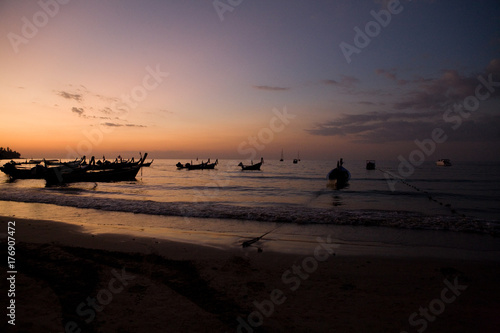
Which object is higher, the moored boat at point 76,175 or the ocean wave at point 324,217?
the moored boat at point 76,175

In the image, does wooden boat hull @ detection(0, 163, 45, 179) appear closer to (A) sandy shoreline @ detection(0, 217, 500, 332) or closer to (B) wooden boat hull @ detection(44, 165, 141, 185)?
Answer: (B) wooden boat hull @ detection(44, 165, 141, 185)

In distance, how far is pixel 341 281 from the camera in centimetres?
620

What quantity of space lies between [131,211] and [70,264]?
34.5ft

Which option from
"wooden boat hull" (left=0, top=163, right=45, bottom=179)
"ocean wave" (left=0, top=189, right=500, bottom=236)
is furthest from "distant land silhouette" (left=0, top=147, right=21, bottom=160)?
"ocean wave" (left=0, top=189, right=500, bottom=236)

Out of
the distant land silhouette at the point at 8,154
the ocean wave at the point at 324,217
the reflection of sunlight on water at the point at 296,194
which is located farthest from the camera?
the distant land silhouette at the point at 8,154

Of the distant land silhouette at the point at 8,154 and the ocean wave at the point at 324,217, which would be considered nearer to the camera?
the ocean wave at the point at 324,217

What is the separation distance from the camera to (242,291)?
551 cm

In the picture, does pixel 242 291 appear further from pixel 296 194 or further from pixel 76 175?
pixel 76 175

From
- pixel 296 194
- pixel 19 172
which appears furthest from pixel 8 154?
pixel 296 194

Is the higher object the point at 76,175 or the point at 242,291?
the point at 76,175

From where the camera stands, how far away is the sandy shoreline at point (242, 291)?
4379mm

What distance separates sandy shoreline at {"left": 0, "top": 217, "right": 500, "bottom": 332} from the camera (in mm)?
4379

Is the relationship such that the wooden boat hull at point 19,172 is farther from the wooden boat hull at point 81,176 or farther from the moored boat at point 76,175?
the wooden boat hull at point 81,176

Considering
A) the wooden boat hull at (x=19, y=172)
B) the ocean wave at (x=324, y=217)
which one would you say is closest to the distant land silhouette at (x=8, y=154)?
the wooden boat hull at (x=19, y=172)
